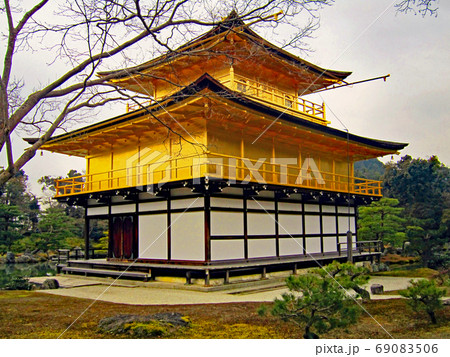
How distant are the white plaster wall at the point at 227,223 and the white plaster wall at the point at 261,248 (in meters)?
0.76

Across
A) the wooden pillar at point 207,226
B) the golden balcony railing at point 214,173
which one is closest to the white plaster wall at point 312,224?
the golden balcony railing at point 214,173

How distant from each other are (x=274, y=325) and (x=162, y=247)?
869 centimetres

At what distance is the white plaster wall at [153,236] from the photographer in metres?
15.1

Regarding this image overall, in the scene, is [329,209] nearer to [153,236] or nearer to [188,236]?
[188,236]

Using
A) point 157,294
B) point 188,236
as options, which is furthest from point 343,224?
point 157,294

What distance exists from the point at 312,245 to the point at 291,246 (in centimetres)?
157

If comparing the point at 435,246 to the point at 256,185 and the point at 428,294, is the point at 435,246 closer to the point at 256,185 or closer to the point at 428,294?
the point at 256,185

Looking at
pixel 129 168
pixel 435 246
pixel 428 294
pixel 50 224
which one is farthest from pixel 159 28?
pixel 50 224

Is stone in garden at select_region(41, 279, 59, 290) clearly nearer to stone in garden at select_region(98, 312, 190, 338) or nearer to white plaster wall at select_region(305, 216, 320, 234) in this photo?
stone in garden at select_region(98, 312, 190, 338)

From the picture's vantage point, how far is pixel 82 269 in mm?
17438

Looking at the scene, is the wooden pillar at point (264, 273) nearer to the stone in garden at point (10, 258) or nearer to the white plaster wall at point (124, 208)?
the white plaster wall at point (124, 208)

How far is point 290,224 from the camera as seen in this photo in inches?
669

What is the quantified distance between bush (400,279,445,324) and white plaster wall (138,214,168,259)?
9.66m

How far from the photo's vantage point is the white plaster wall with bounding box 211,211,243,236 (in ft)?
45.2
